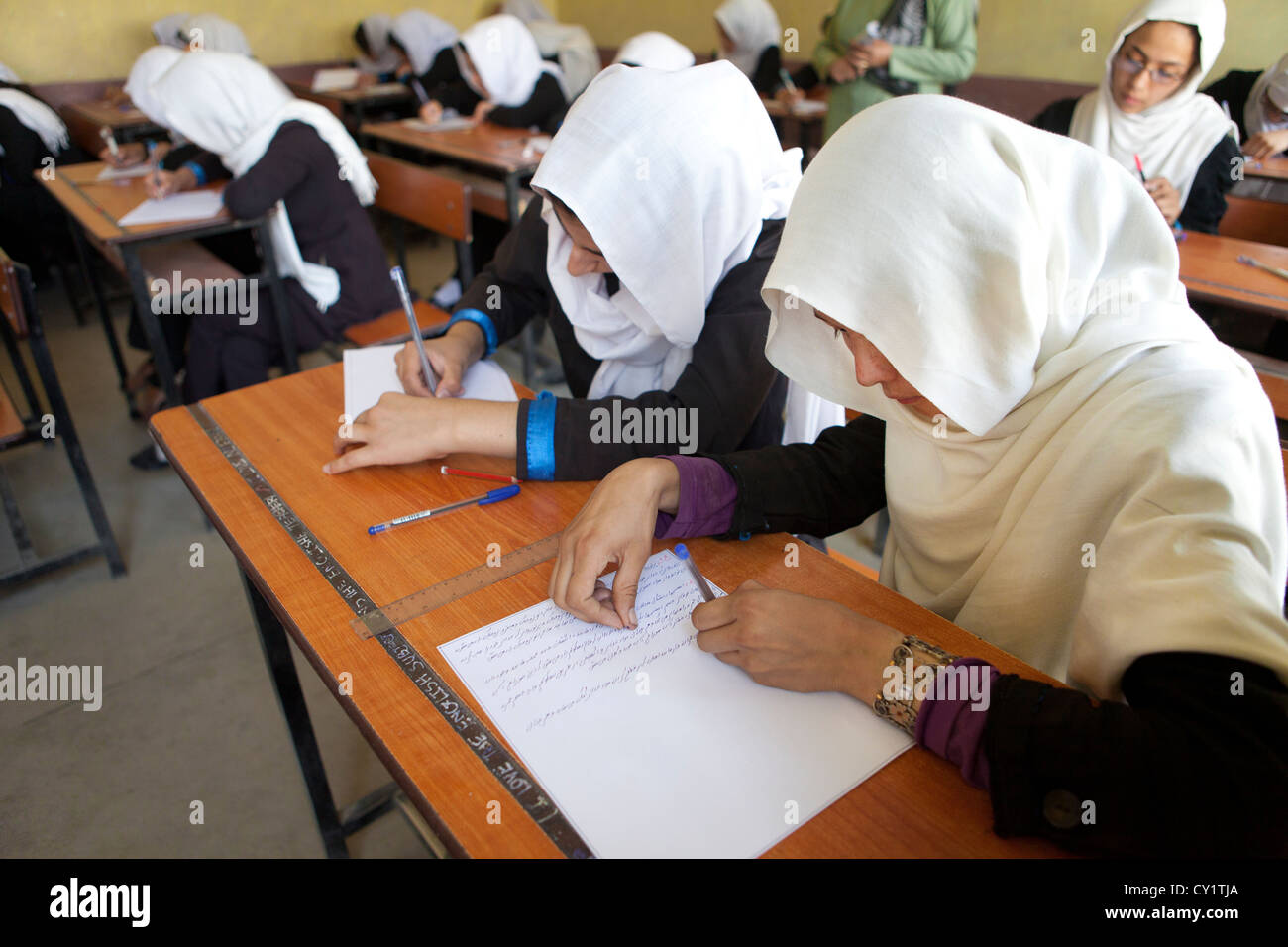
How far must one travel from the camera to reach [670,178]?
1094mm

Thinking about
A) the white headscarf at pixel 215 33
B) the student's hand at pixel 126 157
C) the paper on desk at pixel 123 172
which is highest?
the white headscarf at pixel 215 33

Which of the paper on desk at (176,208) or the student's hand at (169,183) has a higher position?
the student's hand at (169,183)

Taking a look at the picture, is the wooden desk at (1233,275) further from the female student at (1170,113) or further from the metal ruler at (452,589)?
the metal ruler at (452,589)

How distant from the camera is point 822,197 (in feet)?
2.45

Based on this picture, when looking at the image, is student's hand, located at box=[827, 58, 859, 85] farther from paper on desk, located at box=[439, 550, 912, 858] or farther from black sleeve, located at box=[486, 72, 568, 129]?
paper on desk, located at box=[439, 550, 912, 858]

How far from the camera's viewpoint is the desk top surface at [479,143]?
329 cm

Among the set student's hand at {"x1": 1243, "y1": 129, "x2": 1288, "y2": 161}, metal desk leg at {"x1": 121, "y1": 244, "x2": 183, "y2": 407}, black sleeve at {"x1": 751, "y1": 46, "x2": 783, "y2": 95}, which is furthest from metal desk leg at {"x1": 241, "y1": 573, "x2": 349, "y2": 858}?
black sleeve at {"x1": 751, "y1": 46, "x2": 783, "y2": 95}

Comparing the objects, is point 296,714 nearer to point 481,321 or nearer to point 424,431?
point 424,431

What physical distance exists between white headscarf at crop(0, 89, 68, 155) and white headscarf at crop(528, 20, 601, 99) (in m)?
2.88

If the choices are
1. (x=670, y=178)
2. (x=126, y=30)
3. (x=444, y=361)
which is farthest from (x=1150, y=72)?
(x=126, y=30)

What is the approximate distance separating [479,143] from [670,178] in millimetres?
3006

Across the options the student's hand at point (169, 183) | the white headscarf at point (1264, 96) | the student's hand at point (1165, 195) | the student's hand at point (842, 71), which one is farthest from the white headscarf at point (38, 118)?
the white headscarf at point (1264, 96)

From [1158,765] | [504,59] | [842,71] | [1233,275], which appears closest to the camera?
[1158,765]
